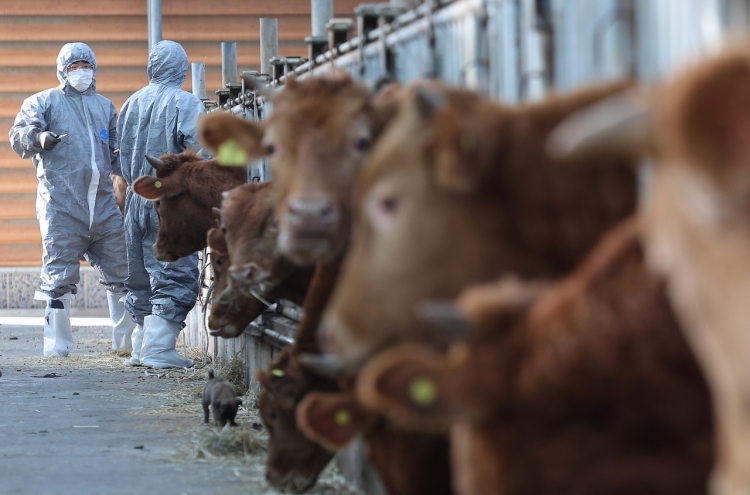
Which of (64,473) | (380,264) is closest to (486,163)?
(380,264)

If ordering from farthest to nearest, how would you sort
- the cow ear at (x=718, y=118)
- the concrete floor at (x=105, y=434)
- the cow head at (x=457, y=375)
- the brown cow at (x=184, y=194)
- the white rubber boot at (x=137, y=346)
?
the white rubber boot at (x=137, y=346), the brown cow at (x=184, y=194), the concrete floor at (x=105, y=434), the cow head at (x=457, y=375), the cow ear at (x=718, y=118)

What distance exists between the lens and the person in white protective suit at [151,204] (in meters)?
8.83

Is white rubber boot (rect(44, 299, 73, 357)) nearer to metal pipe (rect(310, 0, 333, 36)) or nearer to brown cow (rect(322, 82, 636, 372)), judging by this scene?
metal pipe (rect(310, 0, 333, 36))

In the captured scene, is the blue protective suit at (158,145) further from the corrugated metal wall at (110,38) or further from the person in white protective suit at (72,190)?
the corrugated metal wall at (110,38)

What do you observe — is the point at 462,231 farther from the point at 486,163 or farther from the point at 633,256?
the point at 633,256

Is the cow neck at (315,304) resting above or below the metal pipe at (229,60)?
below

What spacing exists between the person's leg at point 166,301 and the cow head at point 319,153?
5451 mm

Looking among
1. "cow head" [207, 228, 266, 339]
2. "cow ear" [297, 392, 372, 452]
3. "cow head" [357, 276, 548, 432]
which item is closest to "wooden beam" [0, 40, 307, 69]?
"cow head" [207, 228, 266, 339]

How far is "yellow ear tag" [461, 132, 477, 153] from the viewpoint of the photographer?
90.5 inches

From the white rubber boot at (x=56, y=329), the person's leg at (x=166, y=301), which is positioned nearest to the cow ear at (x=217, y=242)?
the person's leg at (x=166, y=301)

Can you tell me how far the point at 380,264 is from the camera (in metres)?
2.50

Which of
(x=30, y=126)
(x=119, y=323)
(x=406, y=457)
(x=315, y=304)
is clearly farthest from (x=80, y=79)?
(x=406, y=457)

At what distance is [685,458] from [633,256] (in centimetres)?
36

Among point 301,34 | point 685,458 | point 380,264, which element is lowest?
point 685,458
